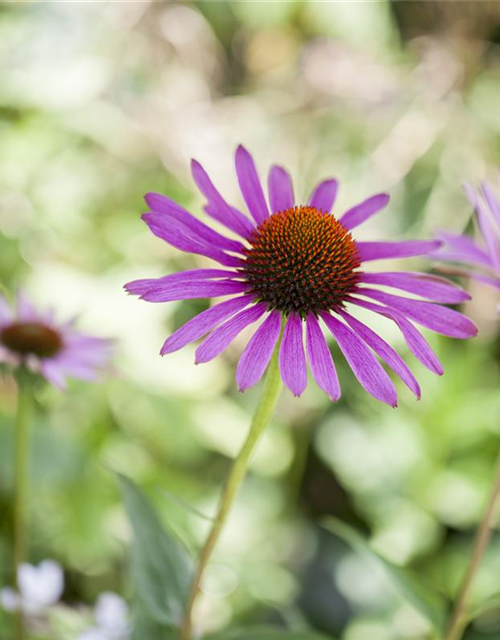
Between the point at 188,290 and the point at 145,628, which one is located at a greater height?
the point at 188,290

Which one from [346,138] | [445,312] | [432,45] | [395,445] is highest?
[432,45]

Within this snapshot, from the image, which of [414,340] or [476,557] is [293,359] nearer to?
[414,340]

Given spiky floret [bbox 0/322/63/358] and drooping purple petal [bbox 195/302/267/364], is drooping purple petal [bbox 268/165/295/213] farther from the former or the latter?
spiky floret [bbox 0/322/63/358]

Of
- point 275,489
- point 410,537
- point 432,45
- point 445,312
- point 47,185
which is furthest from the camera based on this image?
point 432,45

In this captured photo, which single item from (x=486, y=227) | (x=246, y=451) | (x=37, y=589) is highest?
(x=486, y=227)

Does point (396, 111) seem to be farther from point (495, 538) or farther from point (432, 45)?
point (495, 538)

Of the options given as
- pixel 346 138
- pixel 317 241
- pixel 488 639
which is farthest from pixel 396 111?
pixel 317 241

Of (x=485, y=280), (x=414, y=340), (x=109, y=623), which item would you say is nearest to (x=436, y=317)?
(x=414, y=340)

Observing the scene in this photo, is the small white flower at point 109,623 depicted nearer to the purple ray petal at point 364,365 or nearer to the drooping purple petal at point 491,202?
the purple ray petal at point 364,365
